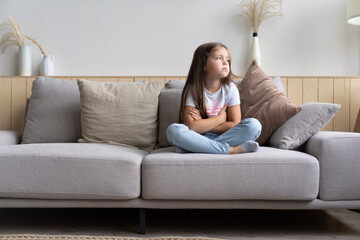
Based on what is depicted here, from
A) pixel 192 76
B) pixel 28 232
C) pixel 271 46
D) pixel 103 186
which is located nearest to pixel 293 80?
pixel 271 46

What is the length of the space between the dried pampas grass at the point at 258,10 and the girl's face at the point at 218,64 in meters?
0.97

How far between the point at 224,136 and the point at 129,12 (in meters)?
1.56

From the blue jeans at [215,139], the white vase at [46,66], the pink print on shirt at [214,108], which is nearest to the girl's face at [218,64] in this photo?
the pink print on shirt at [214,108]

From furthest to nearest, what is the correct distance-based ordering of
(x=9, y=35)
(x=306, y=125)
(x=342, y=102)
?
(x=9, y=35) → (x=342, y=102) → (x=306, y=125)

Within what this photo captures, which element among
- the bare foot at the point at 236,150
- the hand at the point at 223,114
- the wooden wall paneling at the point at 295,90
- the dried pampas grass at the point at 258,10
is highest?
the dried pampas grass at the point at 258,10

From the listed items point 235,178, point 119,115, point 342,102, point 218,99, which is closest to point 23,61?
point 119,115

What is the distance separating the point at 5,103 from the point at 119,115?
3.63ft

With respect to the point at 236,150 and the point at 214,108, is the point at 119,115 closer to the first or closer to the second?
the point at 214,108

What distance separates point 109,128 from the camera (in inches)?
91.7

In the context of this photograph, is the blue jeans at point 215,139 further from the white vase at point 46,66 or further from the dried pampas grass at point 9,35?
the dried pampas grass at point 9,35

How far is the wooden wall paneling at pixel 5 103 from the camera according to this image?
293 cm

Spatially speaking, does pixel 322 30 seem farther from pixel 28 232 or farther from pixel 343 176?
pixel 28 232

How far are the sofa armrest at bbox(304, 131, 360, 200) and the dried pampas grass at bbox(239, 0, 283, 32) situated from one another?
57.4 inches

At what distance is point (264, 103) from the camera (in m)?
2.23
